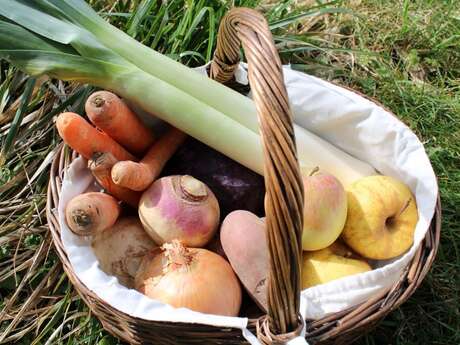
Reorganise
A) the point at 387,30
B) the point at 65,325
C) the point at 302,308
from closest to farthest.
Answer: the point at 302,308 → the point at 65,325 → the point at 387,30

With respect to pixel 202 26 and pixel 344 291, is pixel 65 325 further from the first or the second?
pixel 202 26

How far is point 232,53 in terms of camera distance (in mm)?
1295

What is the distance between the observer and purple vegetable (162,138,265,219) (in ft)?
4.28

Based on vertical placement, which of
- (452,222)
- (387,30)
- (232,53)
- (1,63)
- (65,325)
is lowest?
(65,325)

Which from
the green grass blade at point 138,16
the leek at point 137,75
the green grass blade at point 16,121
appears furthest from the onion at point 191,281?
the green grass blade at point 138,16

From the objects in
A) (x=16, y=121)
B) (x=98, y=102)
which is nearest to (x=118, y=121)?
(x=98, y=102)

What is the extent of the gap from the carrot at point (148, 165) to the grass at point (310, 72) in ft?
0.93

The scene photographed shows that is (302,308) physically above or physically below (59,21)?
below

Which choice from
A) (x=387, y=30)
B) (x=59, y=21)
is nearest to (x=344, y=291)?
(x=59, y=21)

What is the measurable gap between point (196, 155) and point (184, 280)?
1.15ft

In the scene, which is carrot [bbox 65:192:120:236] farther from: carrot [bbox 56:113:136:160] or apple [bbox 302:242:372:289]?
apple [bbox 302:242:372:289]

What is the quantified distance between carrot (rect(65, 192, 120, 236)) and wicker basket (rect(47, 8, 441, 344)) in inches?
3.0

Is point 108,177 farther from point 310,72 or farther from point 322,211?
point 310,72

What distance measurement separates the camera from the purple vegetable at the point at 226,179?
130 cm
